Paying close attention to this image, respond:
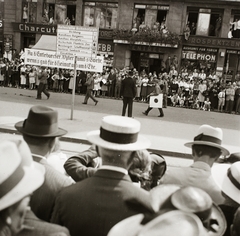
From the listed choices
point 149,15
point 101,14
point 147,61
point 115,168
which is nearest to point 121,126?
point 115,168

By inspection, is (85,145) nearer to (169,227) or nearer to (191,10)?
(169,227)

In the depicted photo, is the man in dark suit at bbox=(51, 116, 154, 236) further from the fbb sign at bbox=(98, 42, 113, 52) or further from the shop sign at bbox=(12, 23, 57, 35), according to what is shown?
the shop sign at bbox=(12, 23, 57, 35)

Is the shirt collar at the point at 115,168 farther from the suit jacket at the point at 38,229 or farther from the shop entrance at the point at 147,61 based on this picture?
the shop entrance at the point at 147,61

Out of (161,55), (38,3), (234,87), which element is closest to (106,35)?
(161,55)

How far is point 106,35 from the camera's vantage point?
89.8 feet

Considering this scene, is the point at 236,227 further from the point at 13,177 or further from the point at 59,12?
the point at 59,12

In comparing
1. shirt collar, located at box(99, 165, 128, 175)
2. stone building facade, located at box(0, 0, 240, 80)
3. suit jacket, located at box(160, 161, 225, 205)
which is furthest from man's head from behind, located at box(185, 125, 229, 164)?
stone building facade, located at box(0, 0, 240, 80)

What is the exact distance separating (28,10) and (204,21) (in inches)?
581

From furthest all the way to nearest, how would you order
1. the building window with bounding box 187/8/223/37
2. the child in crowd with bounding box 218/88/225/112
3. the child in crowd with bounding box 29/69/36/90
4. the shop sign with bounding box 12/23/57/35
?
1. the shop sign with bounding box 12/23/57/35
2. the building window with bounding box 187/8/223/37
3. the child in crowd with bounding box 29/69/36/90
4. the child in crowd with bounding box 218/88/225/112

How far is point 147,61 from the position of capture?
27.3 metres

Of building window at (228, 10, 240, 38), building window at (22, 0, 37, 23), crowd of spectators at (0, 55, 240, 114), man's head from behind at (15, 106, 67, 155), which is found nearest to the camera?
man's head from behind at (15, 106, 67, 155)

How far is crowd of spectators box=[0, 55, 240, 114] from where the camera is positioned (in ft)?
65.0

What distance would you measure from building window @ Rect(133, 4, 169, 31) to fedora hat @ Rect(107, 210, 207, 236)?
26.3m

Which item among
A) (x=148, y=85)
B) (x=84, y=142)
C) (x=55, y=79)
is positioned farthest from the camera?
(x=55, y=79)
